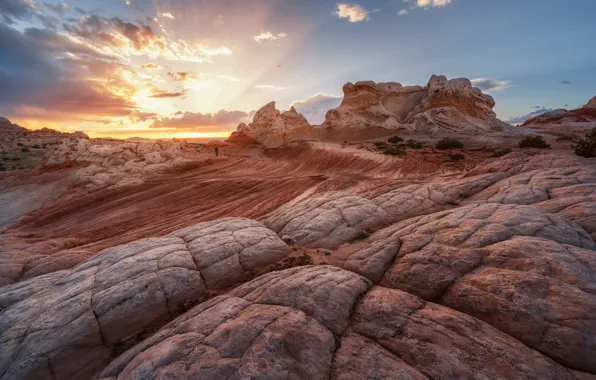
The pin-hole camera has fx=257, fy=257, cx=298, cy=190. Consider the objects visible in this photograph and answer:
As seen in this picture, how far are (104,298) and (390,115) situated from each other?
174ft

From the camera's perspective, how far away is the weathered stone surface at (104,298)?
6.36m

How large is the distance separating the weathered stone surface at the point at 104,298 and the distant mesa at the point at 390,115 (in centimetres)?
4257

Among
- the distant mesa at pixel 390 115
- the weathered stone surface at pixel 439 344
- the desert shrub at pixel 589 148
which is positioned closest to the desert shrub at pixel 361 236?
the weathered stone surface at pixel 439 344

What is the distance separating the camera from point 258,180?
23.9m

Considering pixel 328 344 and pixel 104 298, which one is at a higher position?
pixel 328 344

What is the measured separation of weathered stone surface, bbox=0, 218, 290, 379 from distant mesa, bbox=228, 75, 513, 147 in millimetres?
42572

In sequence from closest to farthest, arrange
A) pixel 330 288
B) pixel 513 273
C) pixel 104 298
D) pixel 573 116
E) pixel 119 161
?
1. pixel 513 273
2. pixel 330 288
3. pixel 104 298
4. pixel 119 161
5. pixel 573 116

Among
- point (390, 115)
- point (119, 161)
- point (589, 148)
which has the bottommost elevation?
point (119, 161)

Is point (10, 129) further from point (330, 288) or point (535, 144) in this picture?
point (535, 144)

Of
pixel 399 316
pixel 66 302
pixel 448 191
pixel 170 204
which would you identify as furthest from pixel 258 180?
pixel 399 316

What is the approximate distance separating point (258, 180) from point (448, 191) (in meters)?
15.4

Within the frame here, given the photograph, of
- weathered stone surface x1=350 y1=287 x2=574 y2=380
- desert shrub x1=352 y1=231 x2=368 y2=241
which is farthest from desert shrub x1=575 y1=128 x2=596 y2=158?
weathered stone surface x1=350 y1=287 x2=574 y2=380

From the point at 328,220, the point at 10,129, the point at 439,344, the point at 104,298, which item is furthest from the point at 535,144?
the point at 10,129

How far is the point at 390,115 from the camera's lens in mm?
51125
